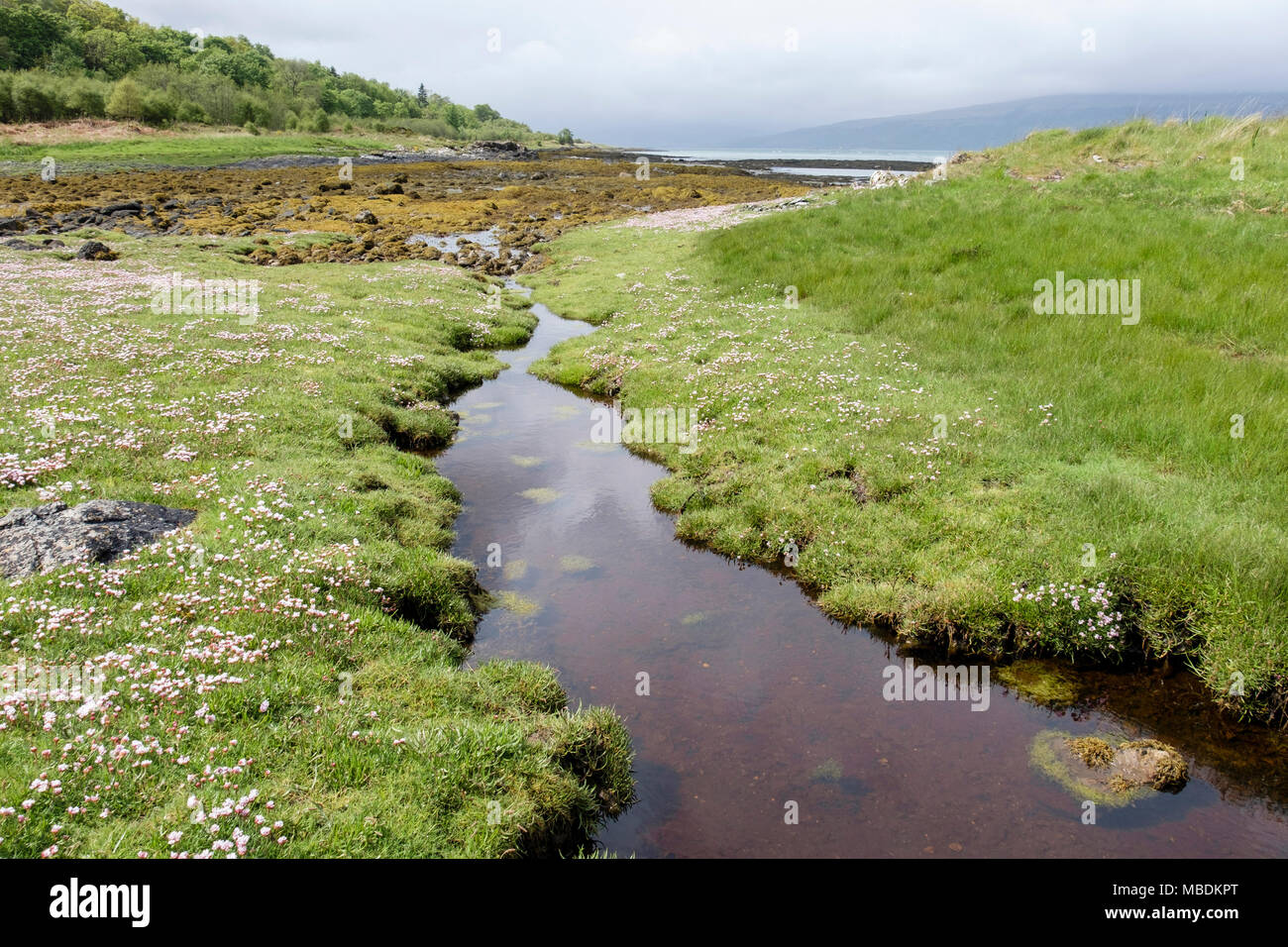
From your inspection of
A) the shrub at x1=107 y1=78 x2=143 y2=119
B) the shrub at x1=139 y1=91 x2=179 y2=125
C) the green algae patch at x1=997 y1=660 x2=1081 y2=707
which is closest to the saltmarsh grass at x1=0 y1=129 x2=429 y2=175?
the shrub at x1=139 y1=91 x2=179 y2=125

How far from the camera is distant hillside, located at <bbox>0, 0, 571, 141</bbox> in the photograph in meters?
116

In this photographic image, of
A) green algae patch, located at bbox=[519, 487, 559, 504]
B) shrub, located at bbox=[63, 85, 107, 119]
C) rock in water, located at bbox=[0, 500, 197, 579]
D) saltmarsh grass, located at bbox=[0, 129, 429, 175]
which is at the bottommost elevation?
green algae patch, located at bbox=[519, 487, 559, 504]

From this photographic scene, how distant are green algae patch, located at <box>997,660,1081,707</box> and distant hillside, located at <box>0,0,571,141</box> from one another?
154499 millimetres

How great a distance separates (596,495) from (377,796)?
9.50 meters

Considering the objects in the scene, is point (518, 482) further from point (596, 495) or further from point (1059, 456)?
point (1059, 456)

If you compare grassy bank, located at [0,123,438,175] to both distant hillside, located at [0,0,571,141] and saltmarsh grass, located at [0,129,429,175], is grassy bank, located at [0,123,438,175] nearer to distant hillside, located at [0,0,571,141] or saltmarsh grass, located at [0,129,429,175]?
saltmarsh grass, located at [0,129,429,175]

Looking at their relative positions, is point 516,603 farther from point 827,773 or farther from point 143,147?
point 143,147

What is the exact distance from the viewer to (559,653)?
396 inches

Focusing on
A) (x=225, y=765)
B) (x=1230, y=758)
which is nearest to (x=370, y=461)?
(x=225, y=765)

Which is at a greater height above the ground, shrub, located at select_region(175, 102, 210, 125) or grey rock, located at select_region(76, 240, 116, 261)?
shrub, located at select_region(175, 102, 210, 125)

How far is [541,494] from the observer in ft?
50.2

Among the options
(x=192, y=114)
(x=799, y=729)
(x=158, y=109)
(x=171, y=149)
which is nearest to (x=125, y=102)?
(x=158, y=109)

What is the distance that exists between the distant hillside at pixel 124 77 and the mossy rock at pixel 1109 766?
15544 cm

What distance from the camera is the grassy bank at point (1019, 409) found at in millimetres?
9898
